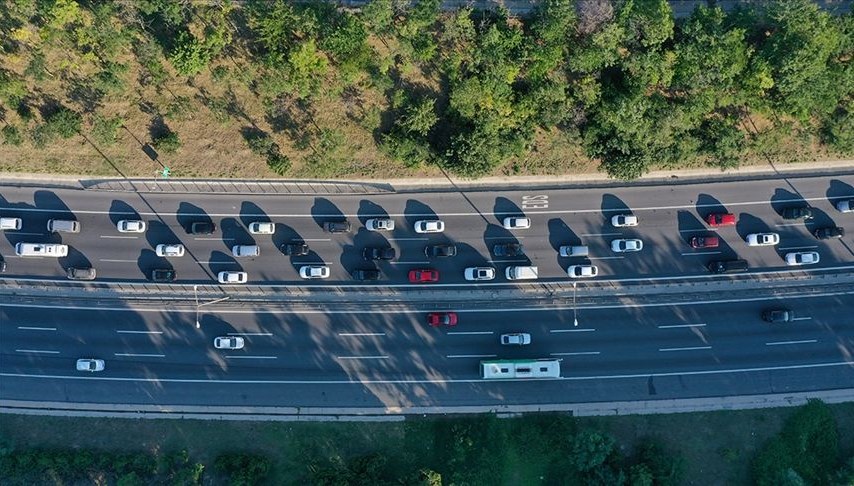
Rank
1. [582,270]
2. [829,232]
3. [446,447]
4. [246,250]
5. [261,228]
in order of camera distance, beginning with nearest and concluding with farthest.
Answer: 1. [446,447]
2. [261,228]
3. [246,250]
4. [582,270]
5. [829,232]

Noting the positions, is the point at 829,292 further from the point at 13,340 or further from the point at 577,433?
the point at 13,340

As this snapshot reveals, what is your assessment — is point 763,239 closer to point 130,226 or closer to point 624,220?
point 624,220

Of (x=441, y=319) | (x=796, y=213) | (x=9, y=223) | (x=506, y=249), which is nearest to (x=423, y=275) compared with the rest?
(x=441, y=319)

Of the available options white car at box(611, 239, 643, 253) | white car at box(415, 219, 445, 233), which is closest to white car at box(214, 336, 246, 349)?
white car at box(415, 219, 445, 233)

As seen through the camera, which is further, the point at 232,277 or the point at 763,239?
the point at 763,239

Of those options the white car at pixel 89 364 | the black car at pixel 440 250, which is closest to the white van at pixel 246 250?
the black car at pixel 440 250

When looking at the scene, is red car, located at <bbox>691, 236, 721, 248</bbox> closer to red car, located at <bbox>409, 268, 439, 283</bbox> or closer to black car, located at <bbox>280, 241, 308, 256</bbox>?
red car, located at <bbox>409, 268, 439, 283</bbox>
